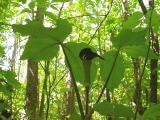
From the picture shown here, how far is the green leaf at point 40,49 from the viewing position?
71 centimetres

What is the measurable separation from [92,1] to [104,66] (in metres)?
8.58

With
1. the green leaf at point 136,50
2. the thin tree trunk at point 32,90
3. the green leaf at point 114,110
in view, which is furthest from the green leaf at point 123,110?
the thin tree trunk at point 32,90

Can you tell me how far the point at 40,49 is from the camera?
733 millimetres

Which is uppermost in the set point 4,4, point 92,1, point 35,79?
point 92,1

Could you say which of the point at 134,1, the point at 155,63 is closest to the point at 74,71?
the point at 155,63

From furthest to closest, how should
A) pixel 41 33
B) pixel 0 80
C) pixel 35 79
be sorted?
pixel 35 79 → pixel 0 80 → pixel 41 33

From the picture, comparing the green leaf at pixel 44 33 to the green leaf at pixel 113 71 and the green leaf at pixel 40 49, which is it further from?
the green leaf at pixel 113 71

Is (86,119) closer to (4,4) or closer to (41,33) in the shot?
(41,33)

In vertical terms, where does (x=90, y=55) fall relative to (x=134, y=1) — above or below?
below

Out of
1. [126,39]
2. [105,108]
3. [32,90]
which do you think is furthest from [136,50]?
[32,90]

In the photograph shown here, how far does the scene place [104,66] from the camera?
73cm

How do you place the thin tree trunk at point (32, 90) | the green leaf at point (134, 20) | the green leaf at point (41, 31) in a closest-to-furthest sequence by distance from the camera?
the green leaf at point (41, 31) < the green leaf at point (134, 20) < the thin tree trunk at point (32, 90)

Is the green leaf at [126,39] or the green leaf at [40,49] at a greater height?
the green leaf at [126,39]

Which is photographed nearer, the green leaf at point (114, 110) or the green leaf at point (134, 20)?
the green leaf at point (114, 110)
